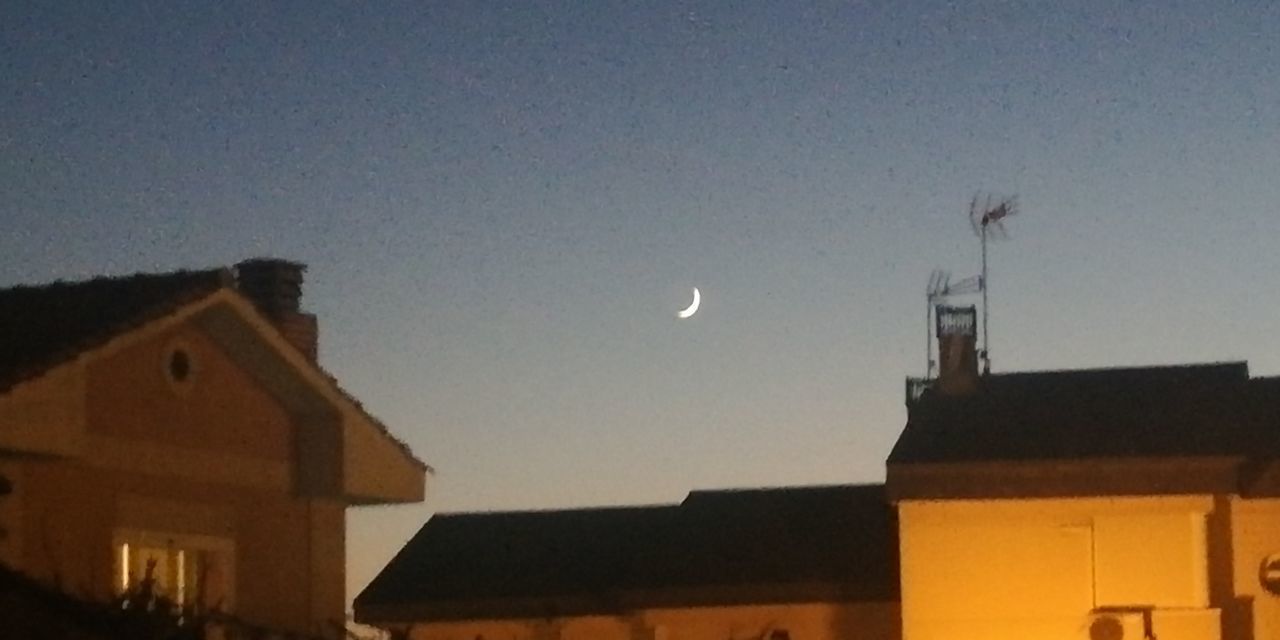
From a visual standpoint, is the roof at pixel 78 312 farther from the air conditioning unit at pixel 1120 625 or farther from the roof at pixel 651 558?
the roof at pixel 651 558

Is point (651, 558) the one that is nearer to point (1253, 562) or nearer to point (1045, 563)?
point (1045, 563)

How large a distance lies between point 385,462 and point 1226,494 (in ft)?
40.4

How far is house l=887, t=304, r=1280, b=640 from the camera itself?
28.3m

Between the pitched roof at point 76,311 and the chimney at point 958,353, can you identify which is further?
the chimney at point 958,353

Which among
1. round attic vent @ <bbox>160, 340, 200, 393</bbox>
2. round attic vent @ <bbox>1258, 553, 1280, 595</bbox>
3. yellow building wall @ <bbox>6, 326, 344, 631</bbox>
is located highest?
round attic vent @ <bbox>160, 340, 200, 393</bbox>

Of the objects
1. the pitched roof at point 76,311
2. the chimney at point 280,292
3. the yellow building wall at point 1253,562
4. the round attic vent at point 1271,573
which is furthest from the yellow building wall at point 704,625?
the pitched roof at point 76,311

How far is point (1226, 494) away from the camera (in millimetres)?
28422

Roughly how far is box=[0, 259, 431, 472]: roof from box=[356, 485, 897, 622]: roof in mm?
14889

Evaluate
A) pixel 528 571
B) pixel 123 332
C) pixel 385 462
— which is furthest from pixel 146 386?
pixel 528 571

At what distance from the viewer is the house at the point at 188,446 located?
17.0m

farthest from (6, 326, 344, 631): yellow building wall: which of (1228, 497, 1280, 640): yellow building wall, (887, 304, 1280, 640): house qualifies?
(1228, 497, 1280, 640): yellow building wall

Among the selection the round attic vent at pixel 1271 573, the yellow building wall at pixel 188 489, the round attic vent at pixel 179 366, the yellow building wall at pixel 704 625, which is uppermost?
the round attic vent at pixel 179 366

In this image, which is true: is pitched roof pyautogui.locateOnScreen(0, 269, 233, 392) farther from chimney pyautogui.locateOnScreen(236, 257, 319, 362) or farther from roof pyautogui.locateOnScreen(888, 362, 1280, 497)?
roof pyautogui.locateOnScreen(888, 362, 1280, 497)

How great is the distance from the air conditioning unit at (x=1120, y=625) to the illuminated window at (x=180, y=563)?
12761 millimetres
